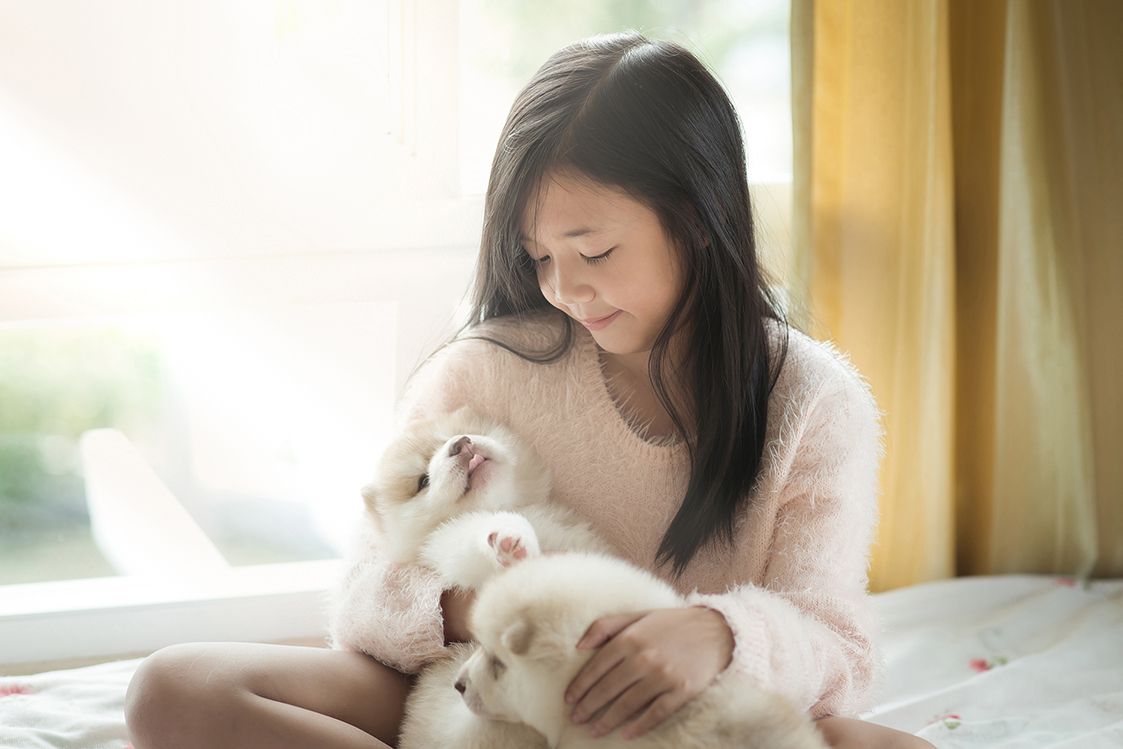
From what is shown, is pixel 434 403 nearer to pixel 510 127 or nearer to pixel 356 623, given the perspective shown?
pixel 356 623

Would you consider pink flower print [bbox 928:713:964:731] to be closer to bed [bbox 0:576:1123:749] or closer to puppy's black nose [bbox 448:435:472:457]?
bed [bbox 0:576:1123:749]

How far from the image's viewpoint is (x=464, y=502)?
1.08 m

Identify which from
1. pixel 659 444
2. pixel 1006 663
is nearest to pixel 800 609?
pixel 659 444

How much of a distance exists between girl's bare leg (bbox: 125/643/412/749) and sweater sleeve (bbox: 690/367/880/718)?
485 mm

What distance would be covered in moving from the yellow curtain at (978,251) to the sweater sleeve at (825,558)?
1.96ft

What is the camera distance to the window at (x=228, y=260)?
166 centimetres

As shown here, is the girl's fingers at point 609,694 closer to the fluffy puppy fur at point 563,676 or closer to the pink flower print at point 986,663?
the fluffy puppy fur at point 563,676

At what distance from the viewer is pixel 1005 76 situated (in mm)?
1704

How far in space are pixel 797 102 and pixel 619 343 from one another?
0.88 metres

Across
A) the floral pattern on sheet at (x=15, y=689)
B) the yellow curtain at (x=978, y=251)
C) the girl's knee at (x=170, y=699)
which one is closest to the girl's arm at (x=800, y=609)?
the girl's knee at (x=170, y=699)

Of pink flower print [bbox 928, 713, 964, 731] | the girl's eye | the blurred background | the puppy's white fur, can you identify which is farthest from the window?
pink flower print [bbox 928, 713, 964, 731]

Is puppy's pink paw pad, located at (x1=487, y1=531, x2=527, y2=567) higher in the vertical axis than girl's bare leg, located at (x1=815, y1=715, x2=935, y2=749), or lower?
higher

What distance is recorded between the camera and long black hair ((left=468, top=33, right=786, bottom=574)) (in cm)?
101

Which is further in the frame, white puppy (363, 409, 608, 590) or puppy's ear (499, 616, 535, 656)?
white puppy (363, 409, 608, 590)
